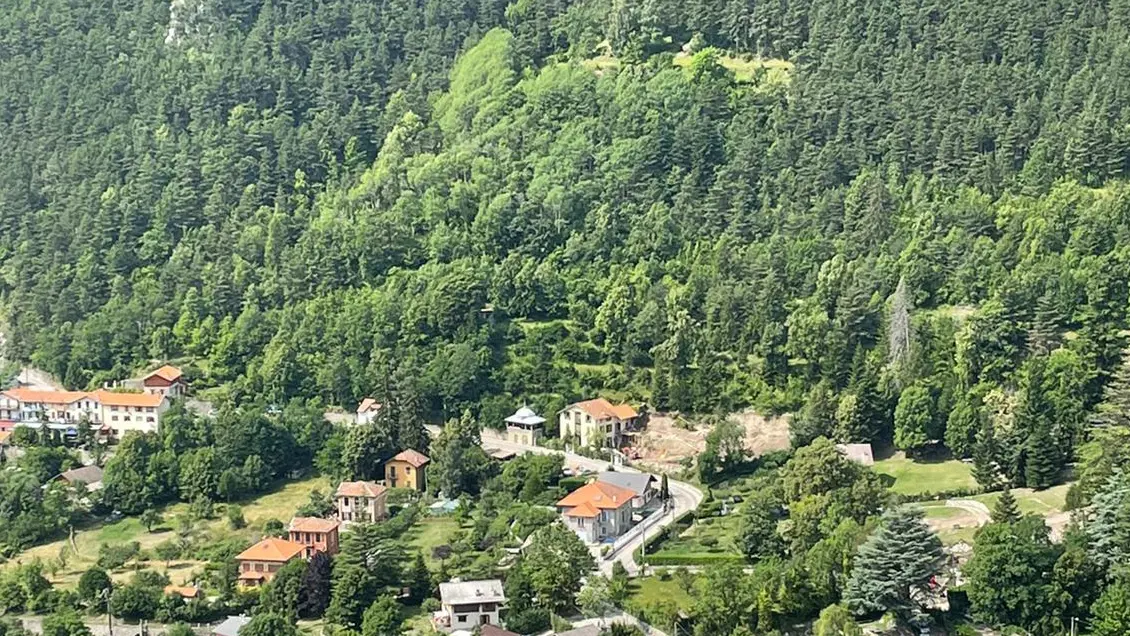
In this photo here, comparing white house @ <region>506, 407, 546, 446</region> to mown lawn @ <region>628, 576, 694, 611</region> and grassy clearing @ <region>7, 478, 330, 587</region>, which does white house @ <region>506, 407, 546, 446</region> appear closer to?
grassy clearing @ <region>7, 478, 330, 587</region>

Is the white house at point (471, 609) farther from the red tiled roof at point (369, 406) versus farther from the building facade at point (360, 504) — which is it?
the red tiled roof at point (369, 406)

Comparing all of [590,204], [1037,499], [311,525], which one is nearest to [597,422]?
[311,525]

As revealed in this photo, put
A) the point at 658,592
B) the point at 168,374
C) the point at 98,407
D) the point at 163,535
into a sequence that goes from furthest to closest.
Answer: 1. the point at 168,374
2. the point at 98,407
3. the point at 163,535
4. the point at 658,592

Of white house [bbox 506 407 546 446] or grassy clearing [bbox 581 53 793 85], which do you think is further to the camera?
grassy clearing [bbox 581 53 793 85]

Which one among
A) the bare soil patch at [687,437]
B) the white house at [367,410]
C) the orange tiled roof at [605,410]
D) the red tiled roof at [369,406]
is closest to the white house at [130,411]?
the white house at [367,410]

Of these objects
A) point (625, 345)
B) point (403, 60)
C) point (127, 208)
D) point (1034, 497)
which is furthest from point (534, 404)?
point (403, 60)

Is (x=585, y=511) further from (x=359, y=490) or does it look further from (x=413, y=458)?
(x=413, y=458)

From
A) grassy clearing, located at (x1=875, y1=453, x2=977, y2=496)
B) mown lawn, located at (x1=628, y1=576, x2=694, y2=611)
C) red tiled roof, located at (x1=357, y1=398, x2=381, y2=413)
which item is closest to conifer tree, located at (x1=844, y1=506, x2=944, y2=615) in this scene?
mown lawn, located at (x1=628, y1=576, x2=694, y2=611)
